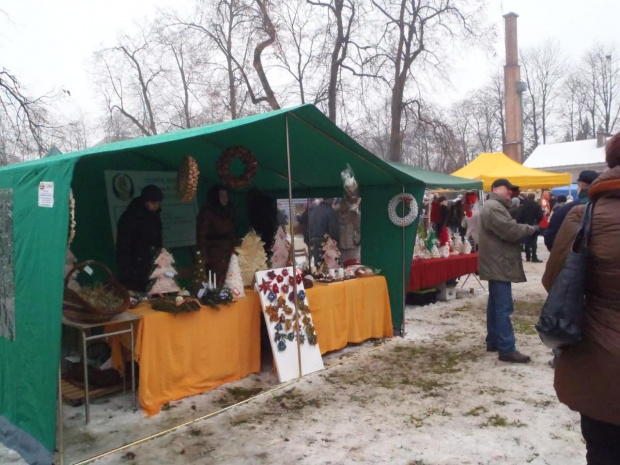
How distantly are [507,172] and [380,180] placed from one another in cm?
617

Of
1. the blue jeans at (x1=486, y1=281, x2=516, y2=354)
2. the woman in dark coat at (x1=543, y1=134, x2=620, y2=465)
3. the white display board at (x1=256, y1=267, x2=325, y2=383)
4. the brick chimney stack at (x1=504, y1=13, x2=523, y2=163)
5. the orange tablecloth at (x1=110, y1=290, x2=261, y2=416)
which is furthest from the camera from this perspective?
the brick chimney stack at (x1=504, y1=13, x2=523, y2=163)

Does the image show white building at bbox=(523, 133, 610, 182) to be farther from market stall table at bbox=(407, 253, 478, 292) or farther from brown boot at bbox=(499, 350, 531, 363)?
brown boot at bbox=(499, 350, 531, 363)

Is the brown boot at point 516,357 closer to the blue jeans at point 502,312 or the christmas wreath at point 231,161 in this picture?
the blue jeans at point 502,312

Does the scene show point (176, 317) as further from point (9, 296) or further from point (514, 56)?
point (514, 56)

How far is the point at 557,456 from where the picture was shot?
10.7 feet

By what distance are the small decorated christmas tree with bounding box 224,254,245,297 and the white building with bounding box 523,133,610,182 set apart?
31.7 meters

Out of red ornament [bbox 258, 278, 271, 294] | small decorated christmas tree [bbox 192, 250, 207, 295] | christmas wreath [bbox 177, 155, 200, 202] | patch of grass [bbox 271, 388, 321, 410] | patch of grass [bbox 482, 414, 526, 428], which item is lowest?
patch of grass [bbox 482, 414, 526, 428]

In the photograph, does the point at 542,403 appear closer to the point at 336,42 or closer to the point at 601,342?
the point at 601,342

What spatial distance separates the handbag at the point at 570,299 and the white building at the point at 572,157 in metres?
33.3

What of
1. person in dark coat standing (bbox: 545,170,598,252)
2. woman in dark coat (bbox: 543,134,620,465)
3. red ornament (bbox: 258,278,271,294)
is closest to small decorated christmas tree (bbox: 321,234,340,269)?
red ornament (bbox: 258,278,271,294)

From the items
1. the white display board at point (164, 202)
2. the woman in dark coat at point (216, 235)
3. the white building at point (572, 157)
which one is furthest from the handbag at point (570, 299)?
the white building at point (572, 157)

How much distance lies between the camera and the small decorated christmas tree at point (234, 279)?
482cm

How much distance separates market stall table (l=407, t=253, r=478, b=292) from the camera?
25.2 feet

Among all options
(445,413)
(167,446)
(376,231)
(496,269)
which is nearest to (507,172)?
(376,231)
